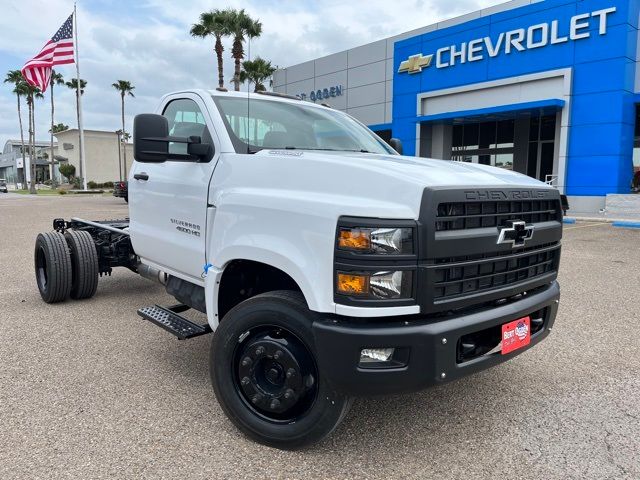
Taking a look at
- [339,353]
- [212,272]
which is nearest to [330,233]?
[339,353]

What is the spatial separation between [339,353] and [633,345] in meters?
3.52

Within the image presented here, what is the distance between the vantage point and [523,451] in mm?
2816

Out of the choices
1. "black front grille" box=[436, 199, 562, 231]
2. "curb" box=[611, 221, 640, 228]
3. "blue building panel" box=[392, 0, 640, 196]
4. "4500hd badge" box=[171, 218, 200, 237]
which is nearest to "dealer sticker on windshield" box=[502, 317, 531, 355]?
"black front grille" box=[436, 199, 562, 231]

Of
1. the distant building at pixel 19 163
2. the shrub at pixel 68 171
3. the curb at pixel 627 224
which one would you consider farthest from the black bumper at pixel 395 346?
the distant building at pixel 19 163

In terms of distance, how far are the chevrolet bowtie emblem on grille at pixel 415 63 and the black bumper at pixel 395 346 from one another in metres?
23.4

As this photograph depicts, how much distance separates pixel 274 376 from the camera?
2729 mm

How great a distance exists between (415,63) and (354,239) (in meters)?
23.9

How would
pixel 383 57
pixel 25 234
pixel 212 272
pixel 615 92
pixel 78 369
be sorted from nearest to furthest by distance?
pixel 212 272, pixel 78 369, pixel 25 234, pixel 615 92, pixel 383 57

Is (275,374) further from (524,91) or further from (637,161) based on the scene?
(637,161)

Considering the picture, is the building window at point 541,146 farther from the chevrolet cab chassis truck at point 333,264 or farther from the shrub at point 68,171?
the shrub at point 68,171

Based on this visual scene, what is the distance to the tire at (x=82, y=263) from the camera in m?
5.66

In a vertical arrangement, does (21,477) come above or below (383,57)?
below

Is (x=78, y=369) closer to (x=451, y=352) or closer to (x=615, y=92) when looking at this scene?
(x=451, y=352)

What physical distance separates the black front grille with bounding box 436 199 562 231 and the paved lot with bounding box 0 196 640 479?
126 cm
